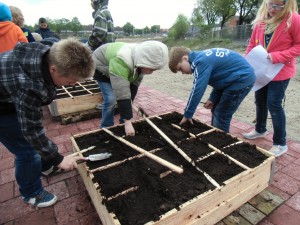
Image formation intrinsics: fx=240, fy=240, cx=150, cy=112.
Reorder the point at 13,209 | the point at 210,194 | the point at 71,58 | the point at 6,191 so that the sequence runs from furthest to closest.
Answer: the point at 6,191 < the point at 13,209 < the point at 210,194 < the point at 71,58

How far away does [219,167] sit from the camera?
2176 mm

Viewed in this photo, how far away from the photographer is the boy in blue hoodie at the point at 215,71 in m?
2.59

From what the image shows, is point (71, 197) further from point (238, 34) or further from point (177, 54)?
point (238, 34)

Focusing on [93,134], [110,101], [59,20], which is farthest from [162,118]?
[59,20]

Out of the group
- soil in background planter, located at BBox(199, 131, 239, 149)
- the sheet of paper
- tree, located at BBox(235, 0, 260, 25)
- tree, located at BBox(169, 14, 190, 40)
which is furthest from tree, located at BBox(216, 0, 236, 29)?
soil in background planter, located at BBox(199, 131, 239, 149)

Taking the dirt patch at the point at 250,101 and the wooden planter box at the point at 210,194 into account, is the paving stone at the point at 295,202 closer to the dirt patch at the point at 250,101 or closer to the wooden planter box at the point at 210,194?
the wooden planter box at the point at 210,194

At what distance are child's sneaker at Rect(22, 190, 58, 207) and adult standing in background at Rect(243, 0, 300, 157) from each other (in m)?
2.60

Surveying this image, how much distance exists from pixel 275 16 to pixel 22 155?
2834 mm

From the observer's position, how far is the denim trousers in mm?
1879

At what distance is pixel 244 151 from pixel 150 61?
1306mm

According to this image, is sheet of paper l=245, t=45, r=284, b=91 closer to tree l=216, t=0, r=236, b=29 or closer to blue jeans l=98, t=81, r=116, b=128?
blue jeans l=98, t=81, r=116, b=128

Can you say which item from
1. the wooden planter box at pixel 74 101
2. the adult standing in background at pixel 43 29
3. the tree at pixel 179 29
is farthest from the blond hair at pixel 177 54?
the tree at pixel 179 29

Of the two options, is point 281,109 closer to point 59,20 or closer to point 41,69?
point 41,69

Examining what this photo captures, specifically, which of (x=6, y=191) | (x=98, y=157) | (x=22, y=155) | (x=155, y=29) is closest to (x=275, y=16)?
(x=98, y=157)
